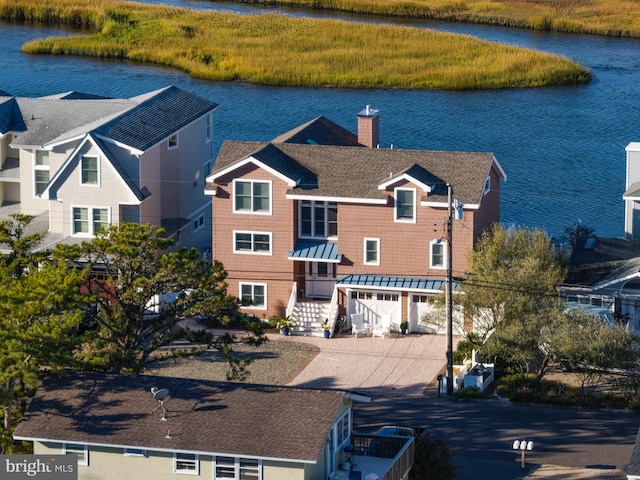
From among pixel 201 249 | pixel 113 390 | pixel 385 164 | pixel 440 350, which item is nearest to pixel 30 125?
pixel 201 249

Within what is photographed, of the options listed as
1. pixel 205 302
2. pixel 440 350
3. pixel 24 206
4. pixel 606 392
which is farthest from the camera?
pixel 24 206

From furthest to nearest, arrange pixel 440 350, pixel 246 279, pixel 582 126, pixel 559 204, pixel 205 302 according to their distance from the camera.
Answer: pixel 582 126 < pixel 559 204 < pixel 246 279 < pixel 440 350 < pixel 205 302

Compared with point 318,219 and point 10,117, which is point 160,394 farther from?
point 10,117

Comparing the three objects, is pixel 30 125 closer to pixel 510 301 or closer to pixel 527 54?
pixel 510 301

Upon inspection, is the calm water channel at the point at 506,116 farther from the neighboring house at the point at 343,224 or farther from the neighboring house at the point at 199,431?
the neighboring house at the point at 199,431

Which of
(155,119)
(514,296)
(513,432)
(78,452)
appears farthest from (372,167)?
(78,452)

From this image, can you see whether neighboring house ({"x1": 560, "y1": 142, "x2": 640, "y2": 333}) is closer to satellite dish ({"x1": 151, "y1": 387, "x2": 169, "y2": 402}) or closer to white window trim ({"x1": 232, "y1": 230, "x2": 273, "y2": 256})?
white window trim ({"x1": 232, "y1": 230, "x2": 273, "y2": 256})
